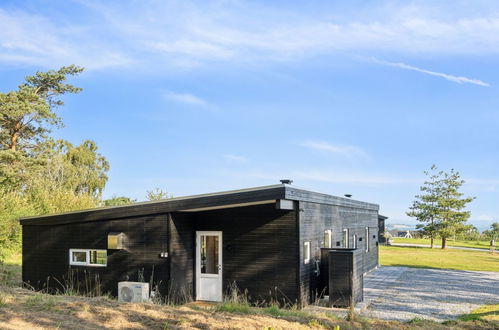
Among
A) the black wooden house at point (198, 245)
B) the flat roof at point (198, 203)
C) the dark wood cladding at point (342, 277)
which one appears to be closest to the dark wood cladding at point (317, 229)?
the black wooden house at point (198, 245)

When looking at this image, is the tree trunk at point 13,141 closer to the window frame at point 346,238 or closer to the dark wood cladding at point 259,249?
the dark wood cladding at point 259,249

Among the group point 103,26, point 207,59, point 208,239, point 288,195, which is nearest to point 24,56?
point 103,26

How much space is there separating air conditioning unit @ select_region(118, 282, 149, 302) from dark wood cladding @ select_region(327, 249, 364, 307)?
14.6 feet

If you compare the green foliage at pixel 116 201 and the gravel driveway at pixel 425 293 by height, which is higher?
the green foliage at pixel 116 201

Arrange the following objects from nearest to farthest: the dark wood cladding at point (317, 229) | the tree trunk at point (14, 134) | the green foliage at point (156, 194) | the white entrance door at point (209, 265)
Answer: the dark wood cladding at point (317, 229) < the white entrance door at point (209, 265) < the tree trunk at point (14, 134) < the green foliage at point (156, 194)

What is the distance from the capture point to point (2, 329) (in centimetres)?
579

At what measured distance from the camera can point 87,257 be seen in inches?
496

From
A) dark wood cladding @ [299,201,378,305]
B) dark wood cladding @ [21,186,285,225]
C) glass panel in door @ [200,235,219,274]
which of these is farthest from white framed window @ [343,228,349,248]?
dark wood cladding @ [21,186,285,225]

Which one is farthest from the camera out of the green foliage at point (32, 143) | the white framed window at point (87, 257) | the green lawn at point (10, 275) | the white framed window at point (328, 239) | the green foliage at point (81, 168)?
the green foliage at point (81, 168)

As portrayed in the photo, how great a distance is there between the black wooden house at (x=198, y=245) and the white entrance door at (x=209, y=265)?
0.08 feet

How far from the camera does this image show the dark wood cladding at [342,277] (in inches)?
451

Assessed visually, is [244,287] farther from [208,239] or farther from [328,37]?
[328,37]

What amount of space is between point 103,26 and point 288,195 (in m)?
10.7

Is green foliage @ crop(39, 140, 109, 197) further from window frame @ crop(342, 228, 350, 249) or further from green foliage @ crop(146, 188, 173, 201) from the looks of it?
window frame @ crop(342, 228, 350, 249)
